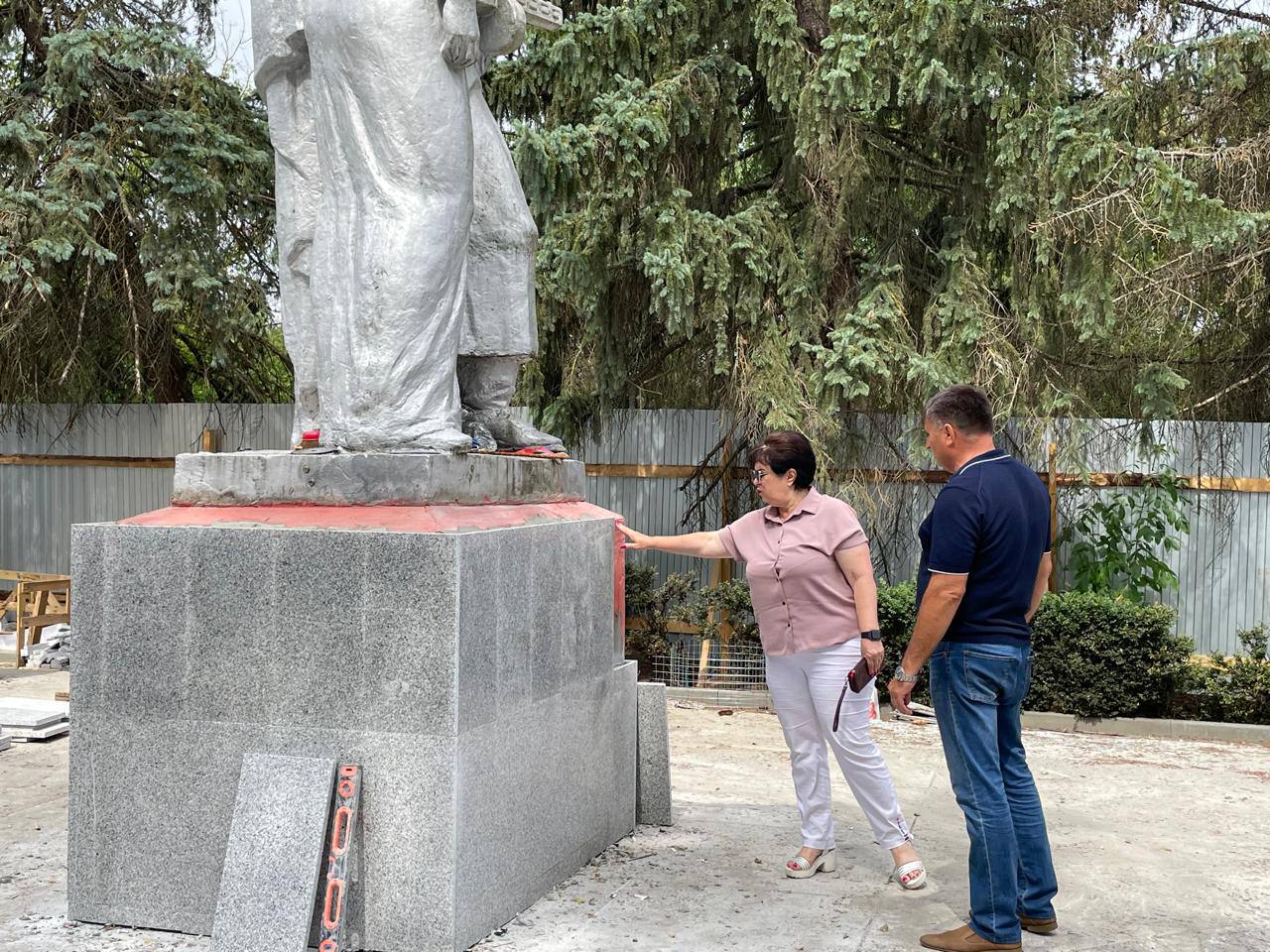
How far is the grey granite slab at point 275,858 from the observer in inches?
161

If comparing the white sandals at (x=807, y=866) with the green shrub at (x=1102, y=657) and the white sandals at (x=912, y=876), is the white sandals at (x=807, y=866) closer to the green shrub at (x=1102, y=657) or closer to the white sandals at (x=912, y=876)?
the white sandals at (x=912, y=876)

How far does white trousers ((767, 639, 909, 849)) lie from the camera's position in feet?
16.4

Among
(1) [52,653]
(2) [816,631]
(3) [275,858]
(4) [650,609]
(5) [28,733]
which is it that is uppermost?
(2) [816,631]

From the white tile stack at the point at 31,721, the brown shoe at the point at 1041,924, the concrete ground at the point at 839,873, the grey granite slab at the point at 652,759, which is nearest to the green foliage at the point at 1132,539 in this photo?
the concrete ground at the point at 839,873

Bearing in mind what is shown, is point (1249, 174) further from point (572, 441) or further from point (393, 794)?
point (393, 794)

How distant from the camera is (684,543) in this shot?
5574mm

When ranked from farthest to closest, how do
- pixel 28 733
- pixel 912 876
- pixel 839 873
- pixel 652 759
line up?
1. pixel 28 733
2. pixel 652 759
3. pixel 839 873
4. pixel 912 876

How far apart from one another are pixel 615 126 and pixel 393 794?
6569 mm

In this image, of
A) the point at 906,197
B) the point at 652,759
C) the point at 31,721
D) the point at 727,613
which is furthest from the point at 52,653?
the point at 906,197

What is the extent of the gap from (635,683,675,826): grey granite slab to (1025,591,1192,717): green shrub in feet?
14.7

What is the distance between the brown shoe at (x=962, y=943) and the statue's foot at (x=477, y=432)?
2.32 metres

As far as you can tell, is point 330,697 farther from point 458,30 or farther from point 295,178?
point 458,30

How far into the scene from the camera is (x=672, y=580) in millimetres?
10938

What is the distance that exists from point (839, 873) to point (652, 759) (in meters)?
1.00
